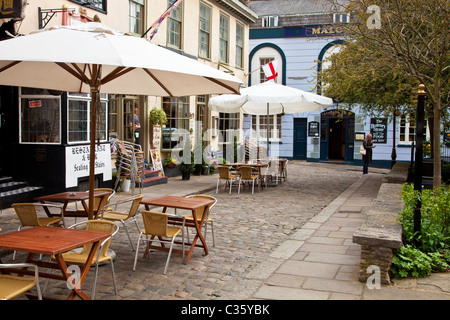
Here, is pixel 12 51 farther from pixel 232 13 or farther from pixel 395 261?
pixel 232 13

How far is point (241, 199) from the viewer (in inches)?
452

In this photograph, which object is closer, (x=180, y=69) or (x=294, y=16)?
(x=180, y=69)

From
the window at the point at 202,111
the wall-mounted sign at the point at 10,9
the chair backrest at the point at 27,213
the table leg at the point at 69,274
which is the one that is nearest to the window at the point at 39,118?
the wall-mounted sign at the point at 10,9

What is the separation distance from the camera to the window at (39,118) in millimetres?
10031

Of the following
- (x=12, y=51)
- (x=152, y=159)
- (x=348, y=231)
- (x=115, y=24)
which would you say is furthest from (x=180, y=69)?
(x=152, y=159)

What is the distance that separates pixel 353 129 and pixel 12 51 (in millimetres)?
22342

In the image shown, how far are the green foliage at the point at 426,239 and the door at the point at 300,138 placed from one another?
19.0 meters

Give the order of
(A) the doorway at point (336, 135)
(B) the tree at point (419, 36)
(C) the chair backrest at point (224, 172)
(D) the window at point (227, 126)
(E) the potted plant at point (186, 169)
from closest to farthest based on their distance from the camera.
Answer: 1. (B) the tree at point (419, 36)
2. (C) the chair backrest at point (224, 172)
3. (E) the potted plant at point (186, 169)
4. (D) the window at point (227, 126)
5. (A) the doorway at point (336, 135)

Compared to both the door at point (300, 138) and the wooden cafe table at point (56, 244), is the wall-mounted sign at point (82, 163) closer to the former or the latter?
the wooden cafe table at point (56, 244)

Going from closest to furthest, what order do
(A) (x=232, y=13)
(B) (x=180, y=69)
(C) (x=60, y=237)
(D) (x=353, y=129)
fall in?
(C) (x=60, y=237), (B) (x=180, y=69), (A) (x=232, y=13), (D) (x=353, y=129)

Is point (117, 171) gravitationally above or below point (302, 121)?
below

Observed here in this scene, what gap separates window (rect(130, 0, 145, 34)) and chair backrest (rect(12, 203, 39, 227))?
28.3 ft

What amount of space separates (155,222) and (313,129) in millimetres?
20770
